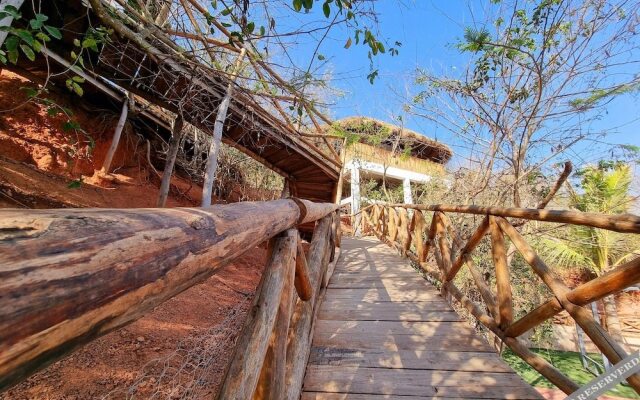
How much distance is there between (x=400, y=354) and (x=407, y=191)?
1319cm

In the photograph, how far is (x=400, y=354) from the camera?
1925 mm

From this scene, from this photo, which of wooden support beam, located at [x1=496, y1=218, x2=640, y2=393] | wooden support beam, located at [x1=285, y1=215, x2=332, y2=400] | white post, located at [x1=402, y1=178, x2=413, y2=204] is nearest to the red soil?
wooden support beam, located at [x1=285, y1=215, x2=332, y2=400]

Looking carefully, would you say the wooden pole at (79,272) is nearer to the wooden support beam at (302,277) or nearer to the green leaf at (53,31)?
the wooden support beam at (302,277)

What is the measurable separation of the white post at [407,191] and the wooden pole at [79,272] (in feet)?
46.9

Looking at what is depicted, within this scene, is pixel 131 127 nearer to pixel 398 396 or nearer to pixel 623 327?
pixel 398 396

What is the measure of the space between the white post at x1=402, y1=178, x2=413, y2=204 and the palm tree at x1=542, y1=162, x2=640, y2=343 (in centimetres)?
596

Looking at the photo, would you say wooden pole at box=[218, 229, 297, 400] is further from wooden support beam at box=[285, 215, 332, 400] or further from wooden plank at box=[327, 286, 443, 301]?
wooden plank at box=[327, 286, 443, 301]

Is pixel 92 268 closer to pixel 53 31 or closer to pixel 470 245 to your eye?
pixel 53 31

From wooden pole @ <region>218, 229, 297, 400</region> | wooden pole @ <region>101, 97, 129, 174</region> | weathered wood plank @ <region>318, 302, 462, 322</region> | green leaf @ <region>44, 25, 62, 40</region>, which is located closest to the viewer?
wooden pole @ <region>218, 229, 297, 400</region>

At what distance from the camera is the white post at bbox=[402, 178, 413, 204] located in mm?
14203

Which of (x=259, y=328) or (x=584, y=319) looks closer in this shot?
(x=259, y=328)

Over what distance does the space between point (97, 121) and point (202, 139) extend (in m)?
2.37

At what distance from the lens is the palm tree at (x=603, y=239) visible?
7.47m

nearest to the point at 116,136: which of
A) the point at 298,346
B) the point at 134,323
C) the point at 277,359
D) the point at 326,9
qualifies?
the point at 134,323
